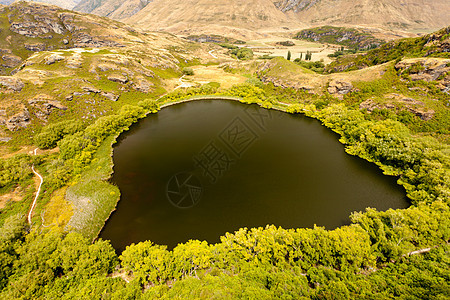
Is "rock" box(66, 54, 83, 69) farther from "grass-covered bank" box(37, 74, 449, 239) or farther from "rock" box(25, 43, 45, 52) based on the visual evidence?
"rock" box(25, 43, 45, 52)

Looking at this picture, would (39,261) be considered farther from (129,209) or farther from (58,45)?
(58,45)

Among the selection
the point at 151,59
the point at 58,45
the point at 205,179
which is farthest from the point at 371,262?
the point at 58,45

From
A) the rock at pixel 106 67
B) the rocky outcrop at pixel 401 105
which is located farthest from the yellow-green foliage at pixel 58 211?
the rocky outcrop at pixel 401 105

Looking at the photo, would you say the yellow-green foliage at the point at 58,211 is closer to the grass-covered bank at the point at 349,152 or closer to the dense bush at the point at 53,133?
the grass-covered bank at the point at 349,152

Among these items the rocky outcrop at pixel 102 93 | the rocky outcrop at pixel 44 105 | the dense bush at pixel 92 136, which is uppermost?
the rocky outcrop at pixel 102 93

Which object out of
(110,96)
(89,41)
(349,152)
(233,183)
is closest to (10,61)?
(89,41)

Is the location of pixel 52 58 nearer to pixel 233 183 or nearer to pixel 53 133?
pixel 53 133

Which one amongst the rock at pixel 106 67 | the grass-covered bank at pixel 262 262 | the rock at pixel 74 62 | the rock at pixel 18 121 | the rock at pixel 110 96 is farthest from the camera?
the rock at pixel 106 67
